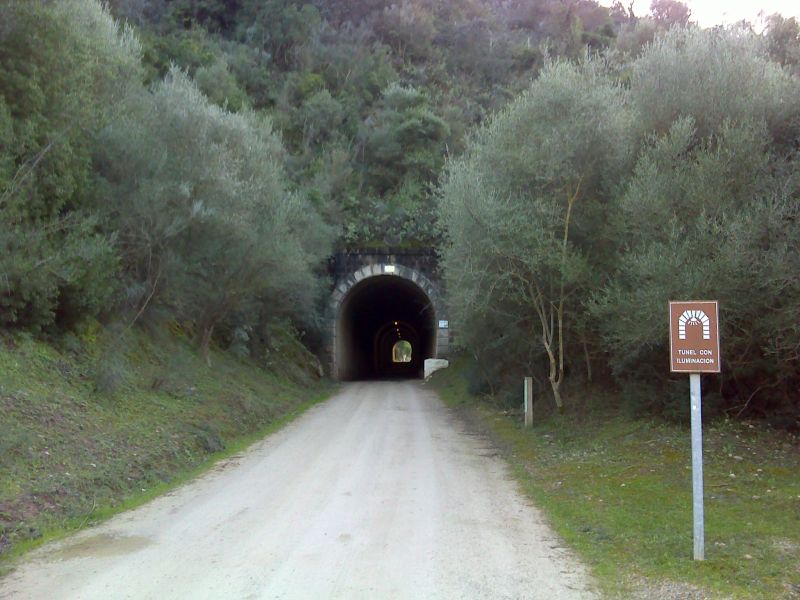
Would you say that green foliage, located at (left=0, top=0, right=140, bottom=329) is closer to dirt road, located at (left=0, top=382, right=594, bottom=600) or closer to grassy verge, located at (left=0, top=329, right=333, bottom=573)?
grassy verge, located at (left=0, top=329, right=333, bottom=573)

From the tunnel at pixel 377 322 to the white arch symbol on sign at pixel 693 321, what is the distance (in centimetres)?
2687

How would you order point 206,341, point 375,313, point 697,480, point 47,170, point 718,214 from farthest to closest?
point 375,313 → point 206,341 → point 47,170 → point 718,214 → point 697,480

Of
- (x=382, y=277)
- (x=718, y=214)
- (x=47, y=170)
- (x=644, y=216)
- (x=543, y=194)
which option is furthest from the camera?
(x=382, y=277)

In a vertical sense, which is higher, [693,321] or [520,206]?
[520,206]

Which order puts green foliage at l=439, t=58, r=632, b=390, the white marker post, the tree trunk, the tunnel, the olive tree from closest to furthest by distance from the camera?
the olive tree
green foliage at l=439, t=58, r=632, b=390
the white marker post
the tree trunk
the tunnel

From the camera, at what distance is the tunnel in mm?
39969

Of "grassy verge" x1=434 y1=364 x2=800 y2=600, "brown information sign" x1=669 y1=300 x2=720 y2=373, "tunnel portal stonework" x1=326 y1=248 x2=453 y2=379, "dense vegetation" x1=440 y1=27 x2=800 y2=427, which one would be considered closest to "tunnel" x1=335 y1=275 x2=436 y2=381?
"tunnel portal stonework" x1=326 y1=248 x2=453 y2=379

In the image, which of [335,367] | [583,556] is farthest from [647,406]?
[335,367]

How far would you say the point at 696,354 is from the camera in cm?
754

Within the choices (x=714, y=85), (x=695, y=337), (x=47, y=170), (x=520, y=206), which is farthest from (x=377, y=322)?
(x=695, y=337)

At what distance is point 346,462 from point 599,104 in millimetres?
8742

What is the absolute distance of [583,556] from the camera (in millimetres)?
7766

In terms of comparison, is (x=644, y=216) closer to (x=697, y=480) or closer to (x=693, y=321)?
(x=693, y=321)

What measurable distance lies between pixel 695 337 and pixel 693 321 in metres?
0.16
